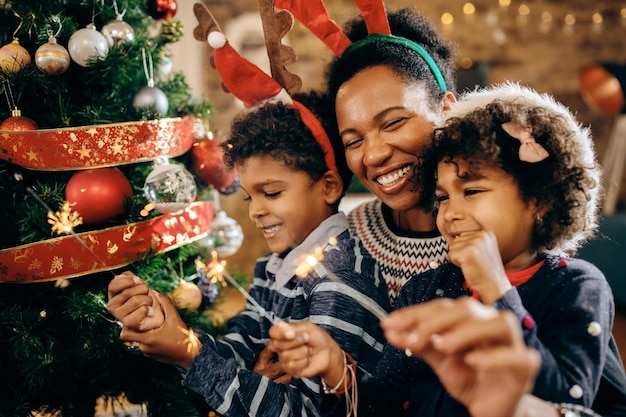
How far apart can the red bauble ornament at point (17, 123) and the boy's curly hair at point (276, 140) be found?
0.46 metres

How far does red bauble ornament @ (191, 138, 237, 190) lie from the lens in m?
1.46

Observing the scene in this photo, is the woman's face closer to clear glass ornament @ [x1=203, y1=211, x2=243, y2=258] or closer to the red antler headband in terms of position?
the red antler headband

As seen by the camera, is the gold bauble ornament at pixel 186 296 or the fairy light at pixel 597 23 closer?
the gold bauble ornament at pixel 186 296

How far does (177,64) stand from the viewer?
13.2ft

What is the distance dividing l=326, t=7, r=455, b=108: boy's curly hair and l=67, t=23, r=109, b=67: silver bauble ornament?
59 cm

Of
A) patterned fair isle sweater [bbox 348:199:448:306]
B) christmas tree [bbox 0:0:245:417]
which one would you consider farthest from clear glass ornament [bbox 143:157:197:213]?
patterned fair isle sweater [bbox 348:199:448:306]

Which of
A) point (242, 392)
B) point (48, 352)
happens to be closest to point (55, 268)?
point (48, 352)

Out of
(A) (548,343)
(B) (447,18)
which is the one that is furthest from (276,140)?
(B) (447,18)

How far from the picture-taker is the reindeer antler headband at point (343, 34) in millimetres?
1368

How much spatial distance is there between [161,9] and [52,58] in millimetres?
366

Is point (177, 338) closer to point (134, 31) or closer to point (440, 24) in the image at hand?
point (134, 31)

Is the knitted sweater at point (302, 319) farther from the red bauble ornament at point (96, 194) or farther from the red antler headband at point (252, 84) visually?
the red bauble ornament at point (96, 194)

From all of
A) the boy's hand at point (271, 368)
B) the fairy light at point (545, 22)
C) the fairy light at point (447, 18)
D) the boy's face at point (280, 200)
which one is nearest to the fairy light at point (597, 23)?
the fairy light at point (545, 22)

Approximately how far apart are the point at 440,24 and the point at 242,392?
148 inches
